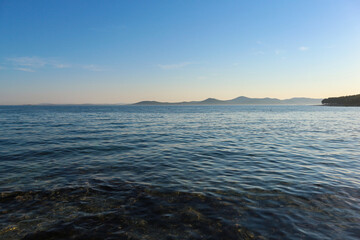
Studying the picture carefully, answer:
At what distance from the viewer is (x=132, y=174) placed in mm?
11703

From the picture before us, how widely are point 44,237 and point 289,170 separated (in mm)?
12960

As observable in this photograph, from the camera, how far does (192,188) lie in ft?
31.4

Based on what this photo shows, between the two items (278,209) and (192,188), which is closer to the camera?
(278,209)

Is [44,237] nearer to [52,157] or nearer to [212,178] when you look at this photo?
[212,178]

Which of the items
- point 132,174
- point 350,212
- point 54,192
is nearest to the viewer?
point 350,212

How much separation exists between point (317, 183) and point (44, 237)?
483 inches

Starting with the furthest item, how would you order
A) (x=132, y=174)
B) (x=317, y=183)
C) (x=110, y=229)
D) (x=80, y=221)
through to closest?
(x=132, y=174)
(x=317, y=183)
(x=80, y=221)
(x=110, y=229)

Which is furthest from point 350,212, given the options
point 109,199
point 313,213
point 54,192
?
point 54,192

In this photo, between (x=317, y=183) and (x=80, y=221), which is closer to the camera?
(x=80, y=221)

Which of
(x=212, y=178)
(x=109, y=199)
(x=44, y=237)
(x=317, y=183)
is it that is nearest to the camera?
(x=44, y=237)

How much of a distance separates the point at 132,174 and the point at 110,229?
5405 mm

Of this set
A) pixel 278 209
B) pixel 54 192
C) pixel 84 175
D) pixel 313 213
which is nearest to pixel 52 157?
pixel 84 175

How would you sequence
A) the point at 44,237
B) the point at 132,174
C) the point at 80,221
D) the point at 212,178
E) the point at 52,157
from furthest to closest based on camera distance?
the point at 52,157
the point at 132,174
the point at 212,178
the point at 80,221
the point at 44,237

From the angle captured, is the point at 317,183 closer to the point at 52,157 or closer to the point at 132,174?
the point at 132,174
